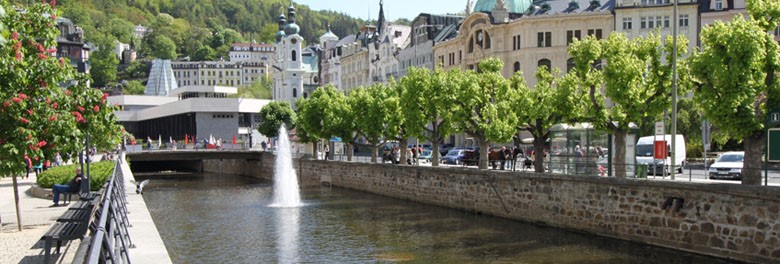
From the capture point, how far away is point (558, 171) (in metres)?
31.9

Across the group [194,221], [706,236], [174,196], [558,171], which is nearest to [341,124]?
[174,196]

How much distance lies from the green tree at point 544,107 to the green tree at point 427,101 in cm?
389

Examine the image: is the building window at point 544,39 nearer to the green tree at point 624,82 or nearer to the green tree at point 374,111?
the green tree at point 374,111

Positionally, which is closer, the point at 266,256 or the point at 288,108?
the point at 266,256

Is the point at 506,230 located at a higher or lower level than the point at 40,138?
lower

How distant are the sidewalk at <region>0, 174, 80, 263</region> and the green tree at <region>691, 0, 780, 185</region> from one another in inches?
740

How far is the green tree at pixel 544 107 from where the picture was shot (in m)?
31.2

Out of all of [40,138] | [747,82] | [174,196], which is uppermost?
[747,82]

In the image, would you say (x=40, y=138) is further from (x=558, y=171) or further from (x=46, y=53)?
(x=558, y=171)

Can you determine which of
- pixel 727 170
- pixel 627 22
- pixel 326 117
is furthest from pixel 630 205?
pixel 627 22

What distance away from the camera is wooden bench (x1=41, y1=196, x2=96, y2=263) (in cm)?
1430

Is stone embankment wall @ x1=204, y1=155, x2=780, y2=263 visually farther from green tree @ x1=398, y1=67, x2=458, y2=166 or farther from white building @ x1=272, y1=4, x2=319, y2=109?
white building @ x1=272, y1=4, x2=319, y2=109

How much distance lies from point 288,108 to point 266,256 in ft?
228

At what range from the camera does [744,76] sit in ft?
76.0
